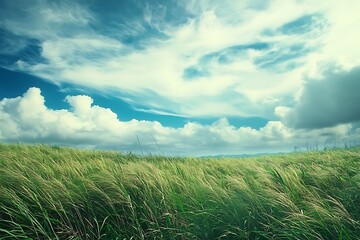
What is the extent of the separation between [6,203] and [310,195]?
4181 millimetres

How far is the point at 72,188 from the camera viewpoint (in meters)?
4.61

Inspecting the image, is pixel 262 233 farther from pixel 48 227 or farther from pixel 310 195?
pixel 48 227

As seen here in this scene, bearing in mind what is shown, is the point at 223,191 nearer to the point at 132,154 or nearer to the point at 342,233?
the point at 342,233

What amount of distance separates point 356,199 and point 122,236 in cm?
357

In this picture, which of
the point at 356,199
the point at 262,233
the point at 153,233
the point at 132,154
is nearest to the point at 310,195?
the point at 356,199

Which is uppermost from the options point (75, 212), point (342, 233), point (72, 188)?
point (72, 188)

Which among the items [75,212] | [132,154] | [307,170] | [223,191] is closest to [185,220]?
[223,191]

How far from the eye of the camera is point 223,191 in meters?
4.61

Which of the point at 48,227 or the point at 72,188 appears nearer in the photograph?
the point at 48,227

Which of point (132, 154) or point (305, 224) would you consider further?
point (132, 154)

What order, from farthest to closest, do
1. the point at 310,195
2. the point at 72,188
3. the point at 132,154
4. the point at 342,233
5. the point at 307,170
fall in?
1. the point at 132,154
2. the point at 307,170
3. the point at 310,195
4. the point at 72,188
5. the point at 342,233

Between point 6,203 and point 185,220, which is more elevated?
point 6,203

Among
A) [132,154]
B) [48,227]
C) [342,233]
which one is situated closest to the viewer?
[48,227]

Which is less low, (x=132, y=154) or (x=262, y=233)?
(x=132, y=154)
